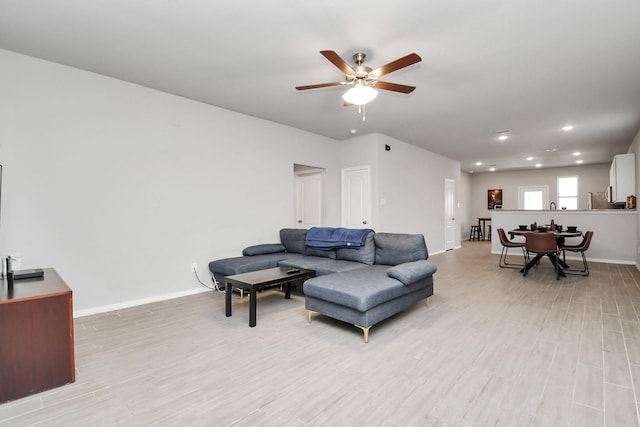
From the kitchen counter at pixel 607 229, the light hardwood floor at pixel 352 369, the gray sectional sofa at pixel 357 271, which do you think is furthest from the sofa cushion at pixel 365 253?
the kitchen counter at pixel 607 229

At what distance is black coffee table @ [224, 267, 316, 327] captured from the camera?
9.74ft

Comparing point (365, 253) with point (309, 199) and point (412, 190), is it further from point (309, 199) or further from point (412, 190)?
point (412, 190)

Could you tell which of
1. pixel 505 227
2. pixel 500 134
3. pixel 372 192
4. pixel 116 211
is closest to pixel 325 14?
pixel 116 211

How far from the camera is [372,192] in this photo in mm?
5973

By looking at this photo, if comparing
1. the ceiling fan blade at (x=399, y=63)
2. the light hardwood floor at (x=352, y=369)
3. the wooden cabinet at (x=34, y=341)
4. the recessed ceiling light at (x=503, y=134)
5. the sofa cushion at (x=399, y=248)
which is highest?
the recessed ceiling light at (x=503, y=134)

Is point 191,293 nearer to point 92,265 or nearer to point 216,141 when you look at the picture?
point 92,265

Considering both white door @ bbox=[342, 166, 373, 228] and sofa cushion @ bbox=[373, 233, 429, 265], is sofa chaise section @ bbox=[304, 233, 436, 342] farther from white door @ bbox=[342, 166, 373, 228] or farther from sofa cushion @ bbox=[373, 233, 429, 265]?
white door @ bbox=[342, 166, 373, 228]

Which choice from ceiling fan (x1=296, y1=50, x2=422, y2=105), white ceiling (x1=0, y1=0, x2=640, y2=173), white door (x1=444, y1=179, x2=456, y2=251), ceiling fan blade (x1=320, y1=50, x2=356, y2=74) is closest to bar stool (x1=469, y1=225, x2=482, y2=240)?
white door (x1=444, y1=179, x2=456, y2=251)

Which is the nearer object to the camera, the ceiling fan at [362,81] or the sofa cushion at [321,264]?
the ceiling fan at [362,81]

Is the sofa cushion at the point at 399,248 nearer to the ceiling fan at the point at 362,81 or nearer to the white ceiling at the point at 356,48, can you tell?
the ceiling fan at the point at 362,81

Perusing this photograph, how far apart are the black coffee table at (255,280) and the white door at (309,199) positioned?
275 centimetres

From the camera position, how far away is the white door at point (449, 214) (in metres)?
8.45

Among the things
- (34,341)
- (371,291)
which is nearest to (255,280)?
(371,291)

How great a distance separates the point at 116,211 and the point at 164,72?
1712mm
